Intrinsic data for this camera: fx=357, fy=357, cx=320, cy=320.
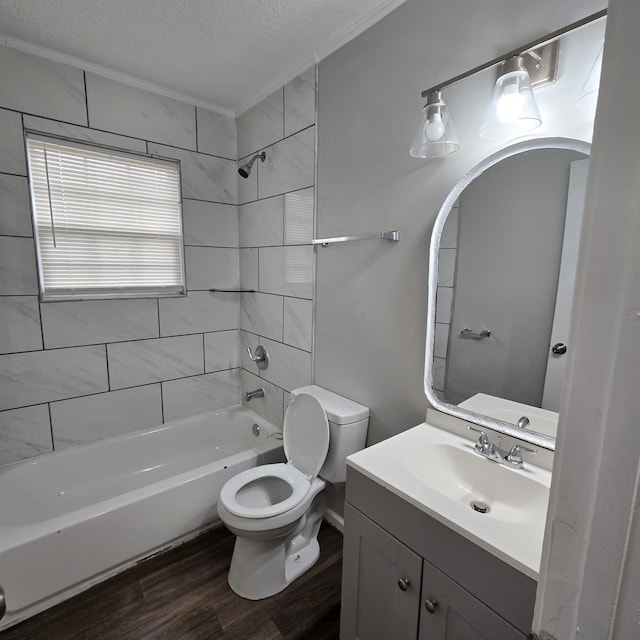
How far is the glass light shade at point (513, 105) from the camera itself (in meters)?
1.05

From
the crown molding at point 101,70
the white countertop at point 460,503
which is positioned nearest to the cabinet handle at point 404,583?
the white countertop at point 460,503

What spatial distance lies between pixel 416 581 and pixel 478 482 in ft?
1.26

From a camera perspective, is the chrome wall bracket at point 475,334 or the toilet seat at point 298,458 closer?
the chrome wall bracket at point 475,334

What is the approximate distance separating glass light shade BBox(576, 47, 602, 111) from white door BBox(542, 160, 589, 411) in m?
0.15

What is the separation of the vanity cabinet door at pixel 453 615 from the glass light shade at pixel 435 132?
1.32m

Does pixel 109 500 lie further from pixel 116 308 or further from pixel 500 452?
pixel 500 452

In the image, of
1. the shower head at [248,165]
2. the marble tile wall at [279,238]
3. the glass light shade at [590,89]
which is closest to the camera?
the glass light shade at [590,89]

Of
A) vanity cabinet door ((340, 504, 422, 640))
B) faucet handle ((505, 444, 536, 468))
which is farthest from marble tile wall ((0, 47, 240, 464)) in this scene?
faucet handle ((505, 444, 536, 468))

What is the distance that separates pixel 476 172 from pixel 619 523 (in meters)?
1.22

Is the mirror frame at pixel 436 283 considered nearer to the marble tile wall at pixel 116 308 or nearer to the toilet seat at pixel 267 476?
the toilet seat at pixel 267 476

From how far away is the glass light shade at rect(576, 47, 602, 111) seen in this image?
3.10 feet

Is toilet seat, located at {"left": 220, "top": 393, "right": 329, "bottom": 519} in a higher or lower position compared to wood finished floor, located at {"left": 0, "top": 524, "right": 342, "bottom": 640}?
higher

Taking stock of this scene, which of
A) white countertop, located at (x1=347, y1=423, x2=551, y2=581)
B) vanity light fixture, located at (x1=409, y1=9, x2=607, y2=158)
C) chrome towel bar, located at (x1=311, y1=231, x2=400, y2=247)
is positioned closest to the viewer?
white countertop, located at (x1=347, y1=423, x2=551, y2=581)

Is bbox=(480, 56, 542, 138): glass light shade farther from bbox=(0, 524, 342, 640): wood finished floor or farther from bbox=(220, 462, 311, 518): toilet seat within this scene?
bbox=(0, 524, 342, 640): wood finished floor
